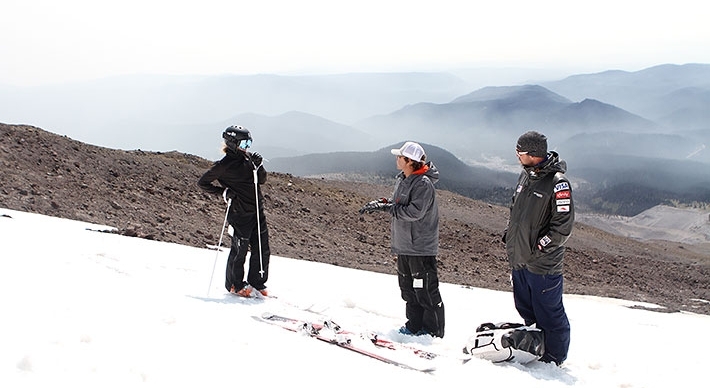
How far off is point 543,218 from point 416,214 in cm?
150

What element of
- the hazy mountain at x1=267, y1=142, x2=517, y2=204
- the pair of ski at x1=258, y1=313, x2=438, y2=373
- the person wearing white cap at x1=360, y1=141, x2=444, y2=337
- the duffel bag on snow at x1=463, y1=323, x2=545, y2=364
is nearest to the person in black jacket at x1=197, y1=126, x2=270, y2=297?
the pair of ski at x1=258, y1=313, x2=438, y2=373

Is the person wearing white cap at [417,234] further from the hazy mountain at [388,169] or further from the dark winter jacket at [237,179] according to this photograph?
the hazy mountain at [388,169]

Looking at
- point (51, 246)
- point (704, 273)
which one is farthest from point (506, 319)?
point (704, 273)

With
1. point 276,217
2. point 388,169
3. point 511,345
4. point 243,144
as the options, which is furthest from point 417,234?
point 388,169

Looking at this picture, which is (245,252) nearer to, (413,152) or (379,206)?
(379,206)

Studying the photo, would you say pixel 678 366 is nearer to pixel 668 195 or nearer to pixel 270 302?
pixel 270 302

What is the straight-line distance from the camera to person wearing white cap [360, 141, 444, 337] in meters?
6.72

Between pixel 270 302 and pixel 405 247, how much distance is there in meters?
2.20

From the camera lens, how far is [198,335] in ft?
17.1

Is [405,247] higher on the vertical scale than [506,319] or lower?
higher

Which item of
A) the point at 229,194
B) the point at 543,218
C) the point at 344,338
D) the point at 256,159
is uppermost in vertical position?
the point at 256,159

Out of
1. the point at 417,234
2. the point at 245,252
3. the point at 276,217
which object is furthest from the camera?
the point at 276,217

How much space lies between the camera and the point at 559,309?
6094mm

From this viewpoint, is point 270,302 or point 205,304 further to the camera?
point 270,302
